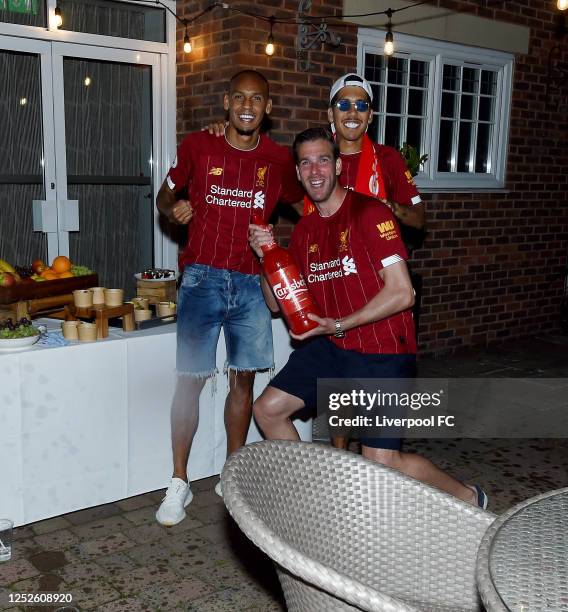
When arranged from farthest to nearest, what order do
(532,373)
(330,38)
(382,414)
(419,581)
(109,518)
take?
(532,373), (330,38), (109,518), (382,414), (419,581)

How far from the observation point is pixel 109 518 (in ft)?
12.3

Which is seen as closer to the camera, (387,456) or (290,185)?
(387,456)

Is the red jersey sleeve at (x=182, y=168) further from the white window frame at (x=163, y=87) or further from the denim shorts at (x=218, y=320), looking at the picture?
the white window frame at (x=163, y=87)

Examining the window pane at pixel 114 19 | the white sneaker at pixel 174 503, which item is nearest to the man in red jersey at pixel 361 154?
the white sneaker at pixel 174 503

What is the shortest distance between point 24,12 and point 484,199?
15.5 ft

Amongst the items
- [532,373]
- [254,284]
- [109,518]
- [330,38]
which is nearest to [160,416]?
[109,518]

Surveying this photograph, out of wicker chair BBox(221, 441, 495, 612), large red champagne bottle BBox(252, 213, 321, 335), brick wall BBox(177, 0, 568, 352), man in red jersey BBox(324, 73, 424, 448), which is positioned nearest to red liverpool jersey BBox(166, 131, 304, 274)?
man in red jersey BBox(324, 73, 424, 448)

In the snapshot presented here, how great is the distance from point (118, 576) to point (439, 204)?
514 centimetres

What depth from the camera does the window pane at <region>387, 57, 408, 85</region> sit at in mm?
6887

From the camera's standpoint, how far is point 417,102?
7156 millimetres

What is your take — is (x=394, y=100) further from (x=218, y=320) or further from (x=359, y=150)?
(x=218, y=320)

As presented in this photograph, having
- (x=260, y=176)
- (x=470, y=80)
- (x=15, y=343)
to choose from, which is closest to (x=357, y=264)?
(x=260, y=176)

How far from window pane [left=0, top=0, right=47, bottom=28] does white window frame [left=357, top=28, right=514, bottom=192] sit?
8.65 ft

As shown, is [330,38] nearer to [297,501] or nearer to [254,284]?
[254,284]
